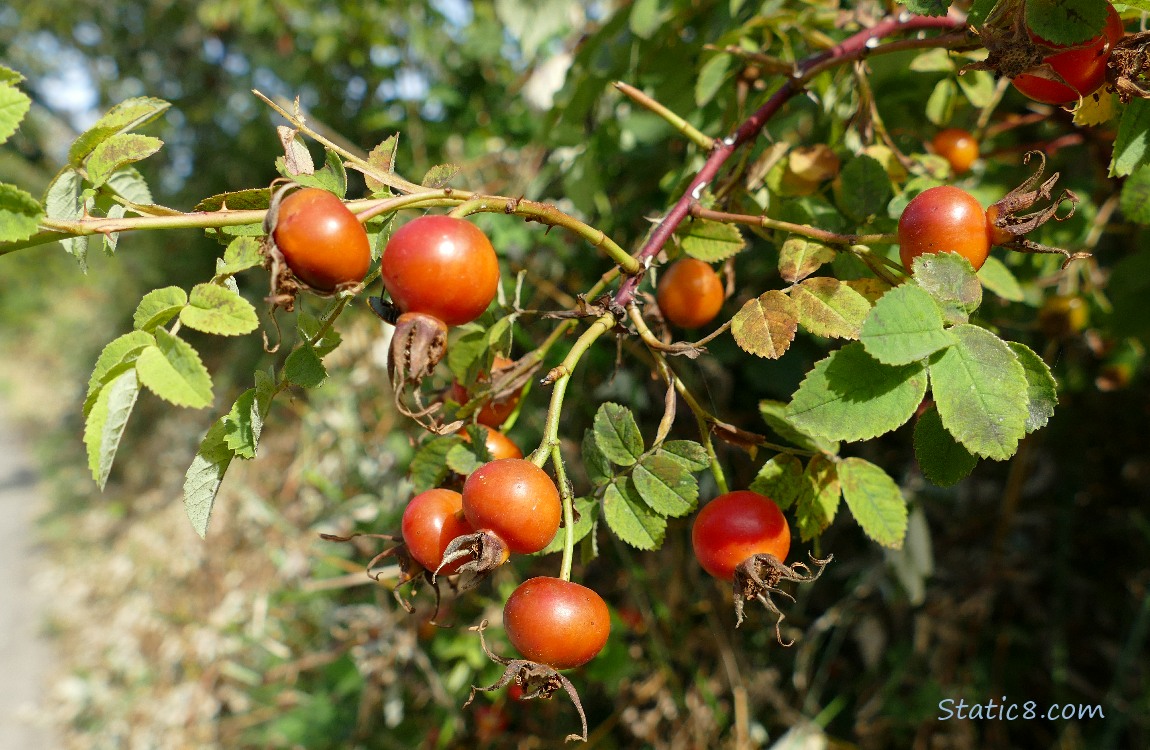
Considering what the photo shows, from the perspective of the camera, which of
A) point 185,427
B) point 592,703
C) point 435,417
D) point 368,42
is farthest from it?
point 185,427

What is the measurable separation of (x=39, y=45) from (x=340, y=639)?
23.5 feet

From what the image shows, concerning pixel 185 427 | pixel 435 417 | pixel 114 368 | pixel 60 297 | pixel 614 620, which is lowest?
pixel 60 297

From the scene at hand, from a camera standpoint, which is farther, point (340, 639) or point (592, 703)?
point (340, 639)

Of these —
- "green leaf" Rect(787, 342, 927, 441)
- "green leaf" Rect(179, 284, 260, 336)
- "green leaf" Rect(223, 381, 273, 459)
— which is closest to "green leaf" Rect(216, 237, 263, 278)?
"green leaf" Rect(179, 284, 260, 336)

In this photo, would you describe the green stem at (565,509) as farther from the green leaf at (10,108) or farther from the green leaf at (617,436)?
the green leaf at (10,108)

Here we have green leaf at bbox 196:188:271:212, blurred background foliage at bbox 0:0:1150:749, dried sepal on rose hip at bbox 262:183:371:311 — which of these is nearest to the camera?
dried sepal on rose hip at bbox 262:183:371:311

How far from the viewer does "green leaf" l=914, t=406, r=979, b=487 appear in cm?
65

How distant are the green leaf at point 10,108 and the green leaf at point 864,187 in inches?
29.8

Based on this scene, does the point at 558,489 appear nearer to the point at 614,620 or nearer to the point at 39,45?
the point at 614,620

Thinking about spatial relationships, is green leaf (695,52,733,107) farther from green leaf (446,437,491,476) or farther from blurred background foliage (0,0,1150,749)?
green leaf (446,437,491,476)

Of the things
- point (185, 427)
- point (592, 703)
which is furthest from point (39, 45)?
point (592, 703)

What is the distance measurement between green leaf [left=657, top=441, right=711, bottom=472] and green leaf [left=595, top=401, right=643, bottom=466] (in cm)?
3

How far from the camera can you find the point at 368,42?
8.61 feet

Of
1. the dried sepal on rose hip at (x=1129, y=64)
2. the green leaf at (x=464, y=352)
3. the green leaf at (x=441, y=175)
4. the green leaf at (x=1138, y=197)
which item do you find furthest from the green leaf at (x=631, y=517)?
the green leaf at (x=1138, y=197)
